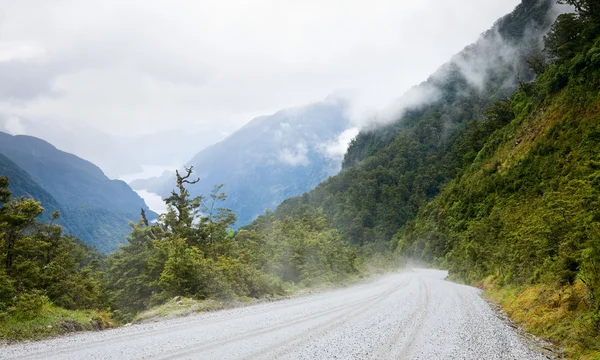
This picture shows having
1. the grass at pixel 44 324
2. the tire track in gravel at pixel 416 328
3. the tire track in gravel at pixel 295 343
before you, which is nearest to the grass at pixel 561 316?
the tire track in gravel at pixel 416 328

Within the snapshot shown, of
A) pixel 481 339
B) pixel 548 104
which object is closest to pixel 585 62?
pixel 548 104

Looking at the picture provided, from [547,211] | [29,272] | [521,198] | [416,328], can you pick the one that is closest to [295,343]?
[416,328]

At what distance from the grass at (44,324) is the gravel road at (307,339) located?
77cm

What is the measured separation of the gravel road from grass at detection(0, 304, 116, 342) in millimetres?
768

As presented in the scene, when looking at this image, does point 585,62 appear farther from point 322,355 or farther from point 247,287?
point 322,355

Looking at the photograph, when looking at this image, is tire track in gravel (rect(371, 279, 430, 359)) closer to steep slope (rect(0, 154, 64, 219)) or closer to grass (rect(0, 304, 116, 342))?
grass (rect(0, 304, 116, 342))

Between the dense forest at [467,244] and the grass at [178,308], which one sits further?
the grass at [178,308]

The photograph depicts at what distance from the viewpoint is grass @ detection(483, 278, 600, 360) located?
698 cm

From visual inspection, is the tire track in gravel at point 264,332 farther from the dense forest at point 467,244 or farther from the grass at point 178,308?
the grass at point 178,308

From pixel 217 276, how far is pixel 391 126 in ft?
504

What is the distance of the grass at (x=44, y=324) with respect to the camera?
26.8 feet

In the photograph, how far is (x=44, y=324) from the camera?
29.8ft

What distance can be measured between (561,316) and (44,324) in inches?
522

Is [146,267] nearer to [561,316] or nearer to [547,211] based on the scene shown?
[561,316]
